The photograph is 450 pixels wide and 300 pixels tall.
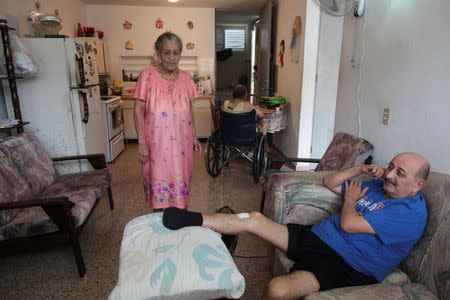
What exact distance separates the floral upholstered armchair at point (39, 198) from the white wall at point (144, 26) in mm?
3472

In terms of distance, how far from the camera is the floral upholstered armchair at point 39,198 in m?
1.65

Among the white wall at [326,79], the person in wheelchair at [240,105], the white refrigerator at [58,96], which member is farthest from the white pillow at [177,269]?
the white wall at [326,79]

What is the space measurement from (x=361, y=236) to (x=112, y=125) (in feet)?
12.1

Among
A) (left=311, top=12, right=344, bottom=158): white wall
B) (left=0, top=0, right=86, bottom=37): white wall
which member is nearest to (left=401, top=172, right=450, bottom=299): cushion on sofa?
(left=311, top=12, right=344, bottom=158): white wall

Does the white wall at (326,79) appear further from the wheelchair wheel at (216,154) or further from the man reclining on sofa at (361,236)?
the man reclining on sofa at (361,236)

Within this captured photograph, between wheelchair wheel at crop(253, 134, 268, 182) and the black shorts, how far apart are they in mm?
1744

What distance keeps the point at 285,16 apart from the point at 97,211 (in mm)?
3548

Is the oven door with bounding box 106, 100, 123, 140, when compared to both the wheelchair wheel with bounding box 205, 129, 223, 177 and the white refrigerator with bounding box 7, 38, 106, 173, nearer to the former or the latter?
the white refrigerator with bounding box 7, 38, 106, 173

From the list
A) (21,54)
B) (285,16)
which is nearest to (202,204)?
(21,54)

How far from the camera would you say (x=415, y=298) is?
42.1 inches

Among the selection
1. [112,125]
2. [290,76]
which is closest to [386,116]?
[290,76]

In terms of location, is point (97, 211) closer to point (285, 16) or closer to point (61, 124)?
point (61, 124)

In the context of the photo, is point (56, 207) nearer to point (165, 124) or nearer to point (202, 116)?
point (165, 124)

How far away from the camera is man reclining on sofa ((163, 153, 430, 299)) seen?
3.95 feet
